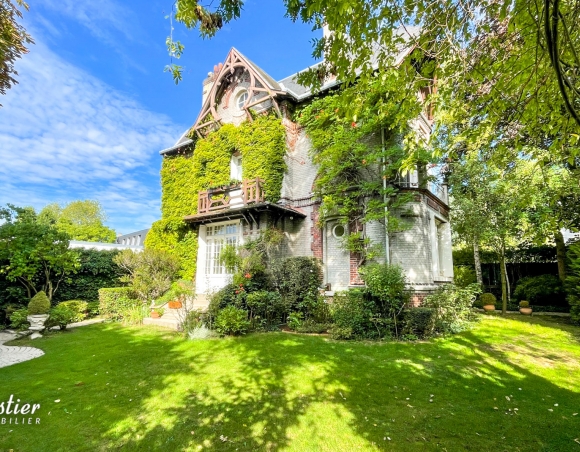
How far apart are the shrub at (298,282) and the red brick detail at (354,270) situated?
1.21 metres

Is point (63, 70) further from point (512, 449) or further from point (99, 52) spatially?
point (512, 449)

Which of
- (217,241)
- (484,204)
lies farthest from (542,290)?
(217,241)

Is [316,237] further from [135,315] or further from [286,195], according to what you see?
[135,315]

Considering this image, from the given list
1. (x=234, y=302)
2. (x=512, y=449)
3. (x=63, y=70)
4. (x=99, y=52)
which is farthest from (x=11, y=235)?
(x=512, y=449)

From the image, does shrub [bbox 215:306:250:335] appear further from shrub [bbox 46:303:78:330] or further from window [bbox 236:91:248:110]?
window [bbox 236:91:248:110]

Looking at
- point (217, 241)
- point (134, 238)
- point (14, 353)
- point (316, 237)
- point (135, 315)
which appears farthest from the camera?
point (134, 238)

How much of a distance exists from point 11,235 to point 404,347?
13.3m

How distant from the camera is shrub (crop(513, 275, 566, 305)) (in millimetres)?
12594

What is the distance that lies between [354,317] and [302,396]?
407cm

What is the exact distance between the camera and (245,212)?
37.5ft

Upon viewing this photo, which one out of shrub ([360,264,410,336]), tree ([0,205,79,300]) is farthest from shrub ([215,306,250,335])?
tree ([0,205,79,300])

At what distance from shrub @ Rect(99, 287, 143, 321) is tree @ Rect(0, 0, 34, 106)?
789 cm

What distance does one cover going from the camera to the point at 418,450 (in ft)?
9.54

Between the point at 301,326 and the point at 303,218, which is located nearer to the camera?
the point at 301,326
